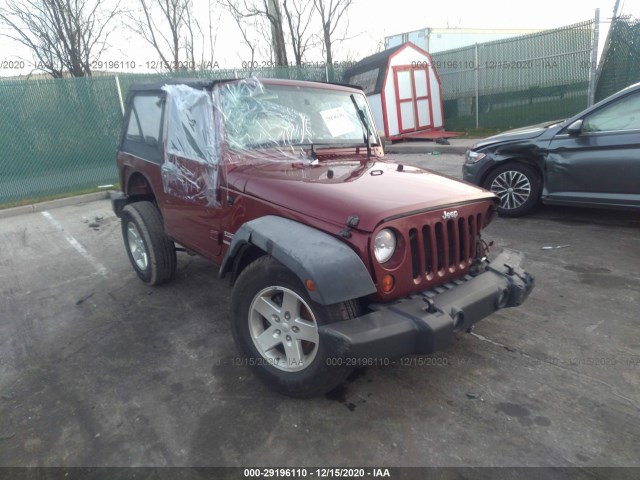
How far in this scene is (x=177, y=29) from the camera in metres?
21.6

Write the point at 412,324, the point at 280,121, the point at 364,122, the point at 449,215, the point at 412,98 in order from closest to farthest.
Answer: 1. the point at 412,324
2. the point at 449,215
3. the point at 280,121
4. the point at 364,122
5. the point at 412,98

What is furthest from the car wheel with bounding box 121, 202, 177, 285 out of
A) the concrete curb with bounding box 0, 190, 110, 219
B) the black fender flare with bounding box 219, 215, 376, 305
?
the concrete curb with bounding box 0, 190, 110, 219

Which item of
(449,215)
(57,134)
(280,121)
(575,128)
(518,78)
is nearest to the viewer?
(449,215)

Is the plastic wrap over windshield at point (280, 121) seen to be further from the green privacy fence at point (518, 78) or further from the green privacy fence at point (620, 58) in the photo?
the green privacy fence at point (518, 78)

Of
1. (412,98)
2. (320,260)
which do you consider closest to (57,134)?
(320,260)

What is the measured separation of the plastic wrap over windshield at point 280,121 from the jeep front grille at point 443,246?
4.08 feet

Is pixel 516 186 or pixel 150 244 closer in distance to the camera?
pixel 150 244

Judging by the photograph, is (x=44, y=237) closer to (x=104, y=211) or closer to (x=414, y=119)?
(x=104, y=211)

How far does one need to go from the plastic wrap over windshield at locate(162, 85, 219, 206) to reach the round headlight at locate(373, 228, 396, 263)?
4.65 feet

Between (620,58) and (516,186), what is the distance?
7.85 meters

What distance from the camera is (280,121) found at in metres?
3.45

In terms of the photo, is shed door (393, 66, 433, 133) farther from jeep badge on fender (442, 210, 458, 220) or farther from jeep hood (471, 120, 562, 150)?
jeep badge on fender (442, 210, 458, 220)

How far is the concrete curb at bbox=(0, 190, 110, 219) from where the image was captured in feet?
28.0

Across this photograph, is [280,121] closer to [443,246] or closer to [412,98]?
[443,246]
